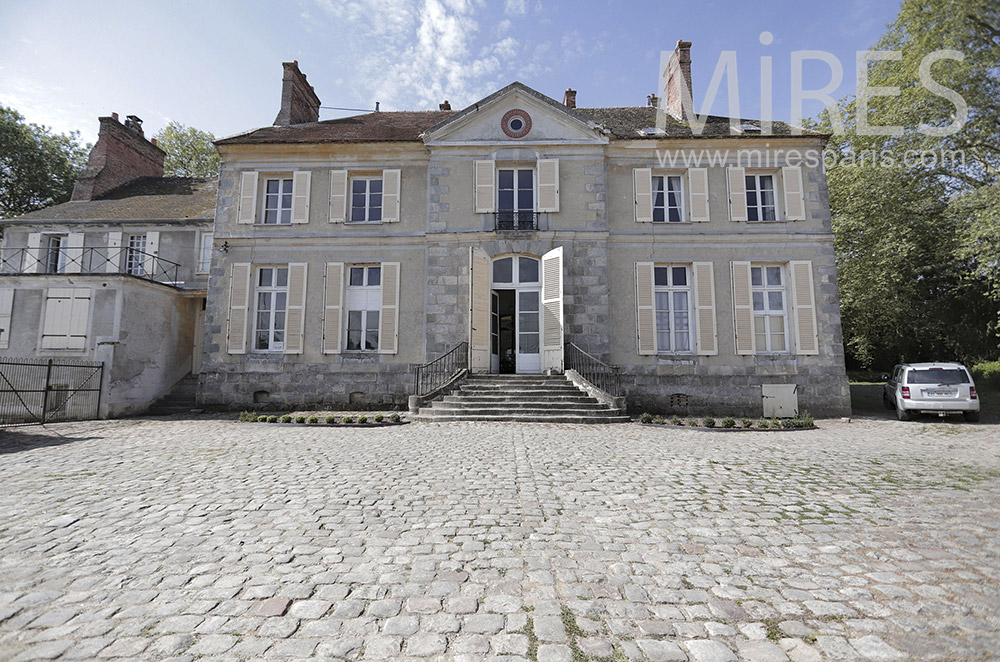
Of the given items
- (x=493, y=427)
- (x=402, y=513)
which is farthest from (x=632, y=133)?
(x=402, y=513)

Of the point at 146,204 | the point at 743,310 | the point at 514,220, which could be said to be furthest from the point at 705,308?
the point at 146,204

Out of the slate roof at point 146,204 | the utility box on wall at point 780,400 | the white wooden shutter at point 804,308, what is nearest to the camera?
the utility box on wall at point 780,400

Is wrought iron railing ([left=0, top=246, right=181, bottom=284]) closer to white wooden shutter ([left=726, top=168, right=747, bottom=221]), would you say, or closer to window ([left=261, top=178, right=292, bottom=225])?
window ([left=261, top=178, right=292, bottom=225])

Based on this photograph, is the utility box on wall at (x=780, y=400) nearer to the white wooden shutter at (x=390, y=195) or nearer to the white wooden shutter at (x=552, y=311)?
the white wooden shutter at (x=552, y=311)

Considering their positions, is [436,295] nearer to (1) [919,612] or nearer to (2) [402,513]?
(2) [402,513]

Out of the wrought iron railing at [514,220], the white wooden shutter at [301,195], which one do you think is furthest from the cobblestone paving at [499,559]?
the white wooden shutter at [301,195]

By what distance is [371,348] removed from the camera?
41.5ft

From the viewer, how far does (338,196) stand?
1295cm

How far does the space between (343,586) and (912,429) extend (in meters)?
11.8

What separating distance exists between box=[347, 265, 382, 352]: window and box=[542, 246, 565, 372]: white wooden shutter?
4.53 metres

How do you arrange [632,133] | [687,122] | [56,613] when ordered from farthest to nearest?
[687,122] → [632,133] → [56,613]

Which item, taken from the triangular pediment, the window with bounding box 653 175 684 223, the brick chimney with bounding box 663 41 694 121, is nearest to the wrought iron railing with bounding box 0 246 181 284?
the triangular pediment

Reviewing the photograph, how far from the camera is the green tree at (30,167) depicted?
22516mm

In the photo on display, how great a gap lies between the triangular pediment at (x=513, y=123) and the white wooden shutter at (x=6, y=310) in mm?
12022
